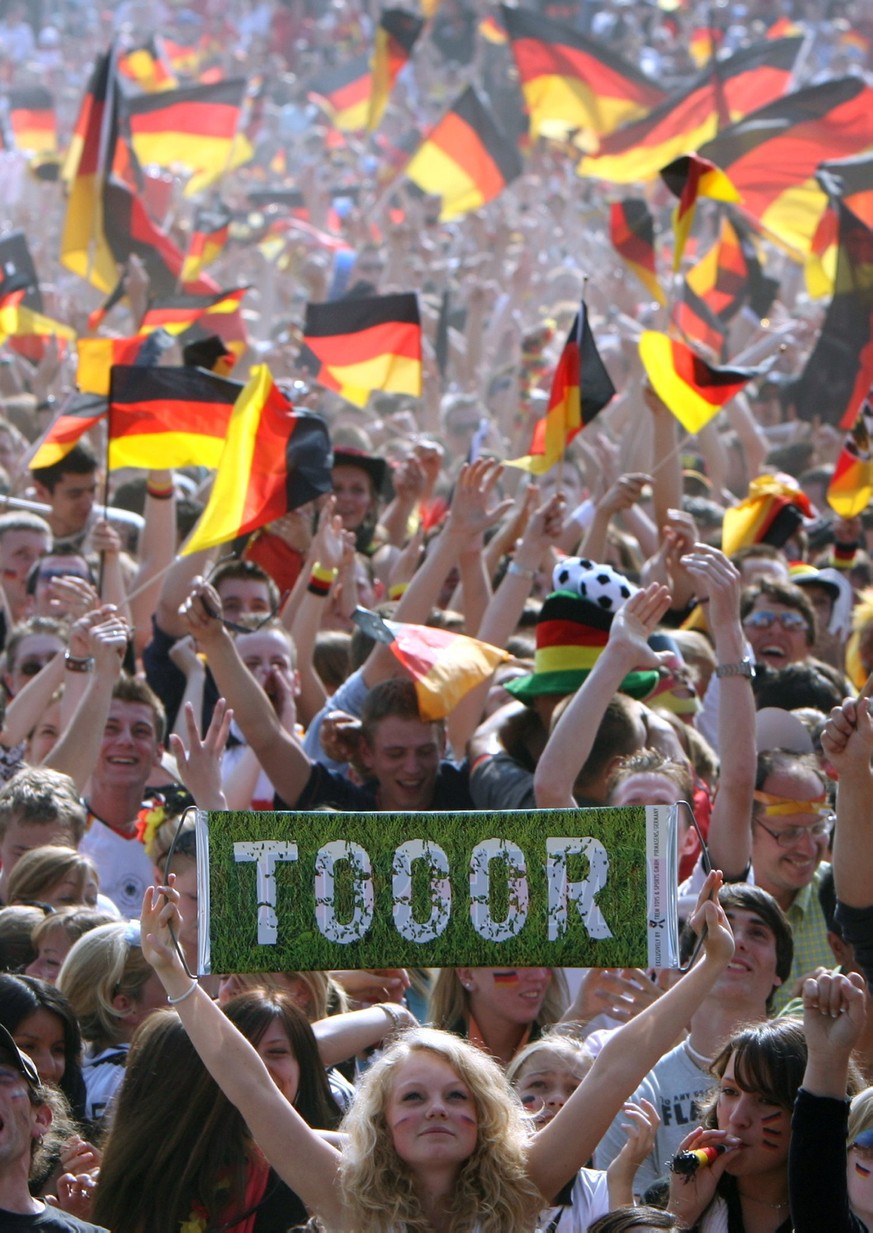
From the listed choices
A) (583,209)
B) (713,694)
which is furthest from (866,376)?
(583,209)

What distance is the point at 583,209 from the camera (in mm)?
21641

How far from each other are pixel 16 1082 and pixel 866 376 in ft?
24.0

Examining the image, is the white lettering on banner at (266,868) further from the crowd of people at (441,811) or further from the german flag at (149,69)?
the german flag at (149,69)

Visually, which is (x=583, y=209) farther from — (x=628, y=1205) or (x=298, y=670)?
(x=628, y=1205)

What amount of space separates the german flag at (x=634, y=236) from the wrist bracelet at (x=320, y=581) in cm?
A: 413

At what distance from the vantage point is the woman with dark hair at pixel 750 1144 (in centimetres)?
375

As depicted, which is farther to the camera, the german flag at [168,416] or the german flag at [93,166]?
the german flag at [93,166]

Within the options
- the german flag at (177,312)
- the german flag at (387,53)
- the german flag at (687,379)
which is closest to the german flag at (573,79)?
the german flag at (387,53)

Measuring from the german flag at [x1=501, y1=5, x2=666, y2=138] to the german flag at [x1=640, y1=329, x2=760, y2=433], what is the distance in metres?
6.47

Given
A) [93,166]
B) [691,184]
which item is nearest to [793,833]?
[691,184]

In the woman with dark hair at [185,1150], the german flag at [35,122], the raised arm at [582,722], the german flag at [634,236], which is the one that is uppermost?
the german flag at [35,122]

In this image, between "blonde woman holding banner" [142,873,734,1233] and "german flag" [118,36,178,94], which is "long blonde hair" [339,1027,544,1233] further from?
"german flag" [118,36,178,94]

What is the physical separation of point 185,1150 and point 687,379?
5.07 m

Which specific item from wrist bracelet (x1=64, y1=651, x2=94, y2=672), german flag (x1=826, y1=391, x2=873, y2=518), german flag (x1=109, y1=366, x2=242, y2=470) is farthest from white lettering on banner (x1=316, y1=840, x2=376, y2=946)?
german flag (x1=826, y1=391, x2=873, y2=518)
